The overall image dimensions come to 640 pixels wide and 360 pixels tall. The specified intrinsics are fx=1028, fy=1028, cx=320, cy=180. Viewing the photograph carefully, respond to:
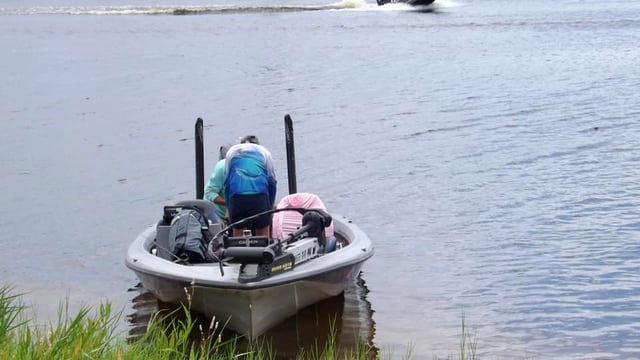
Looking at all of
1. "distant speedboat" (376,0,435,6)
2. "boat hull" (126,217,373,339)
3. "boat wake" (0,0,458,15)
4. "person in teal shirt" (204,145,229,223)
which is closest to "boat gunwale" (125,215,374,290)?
"boat hull" (126,217,373,339)

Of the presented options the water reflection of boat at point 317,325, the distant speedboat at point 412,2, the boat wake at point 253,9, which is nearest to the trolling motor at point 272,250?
the water reflection of boat at point 317,325

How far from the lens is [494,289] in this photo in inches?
461

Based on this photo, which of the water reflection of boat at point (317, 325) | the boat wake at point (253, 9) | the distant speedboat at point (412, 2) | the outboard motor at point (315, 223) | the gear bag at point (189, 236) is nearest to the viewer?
the water reflection of boat at point (317, 325)

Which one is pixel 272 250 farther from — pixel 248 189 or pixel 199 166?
pixel 199 166

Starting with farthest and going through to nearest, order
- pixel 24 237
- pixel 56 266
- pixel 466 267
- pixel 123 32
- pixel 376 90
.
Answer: pixel 123 32
pixel 376 90
pixel 24 237
pixel 56 266
pixel 466 267

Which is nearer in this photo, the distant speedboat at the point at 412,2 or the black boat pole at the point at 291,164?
the black boat pole at the point at 291,164

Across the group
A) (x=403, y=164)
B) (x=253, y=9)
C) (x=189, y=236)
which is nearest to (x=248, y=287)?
(x=189, y=236)

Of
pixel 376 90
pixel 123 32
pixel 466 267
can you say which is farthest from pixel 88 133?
pixel 123 32

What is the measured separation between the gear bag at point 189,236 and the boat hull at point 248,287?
233mm

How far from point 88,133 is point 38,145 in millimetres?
1747

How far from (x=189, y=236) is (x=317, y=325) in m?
1.57

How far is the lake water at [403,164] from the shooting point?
11.3 m

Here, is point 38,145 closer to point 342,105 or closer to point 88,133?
point 88,133

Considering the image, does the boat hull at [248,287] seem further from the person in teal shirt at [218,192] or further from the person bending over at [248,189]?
the person in teal shirt at [218,192]
